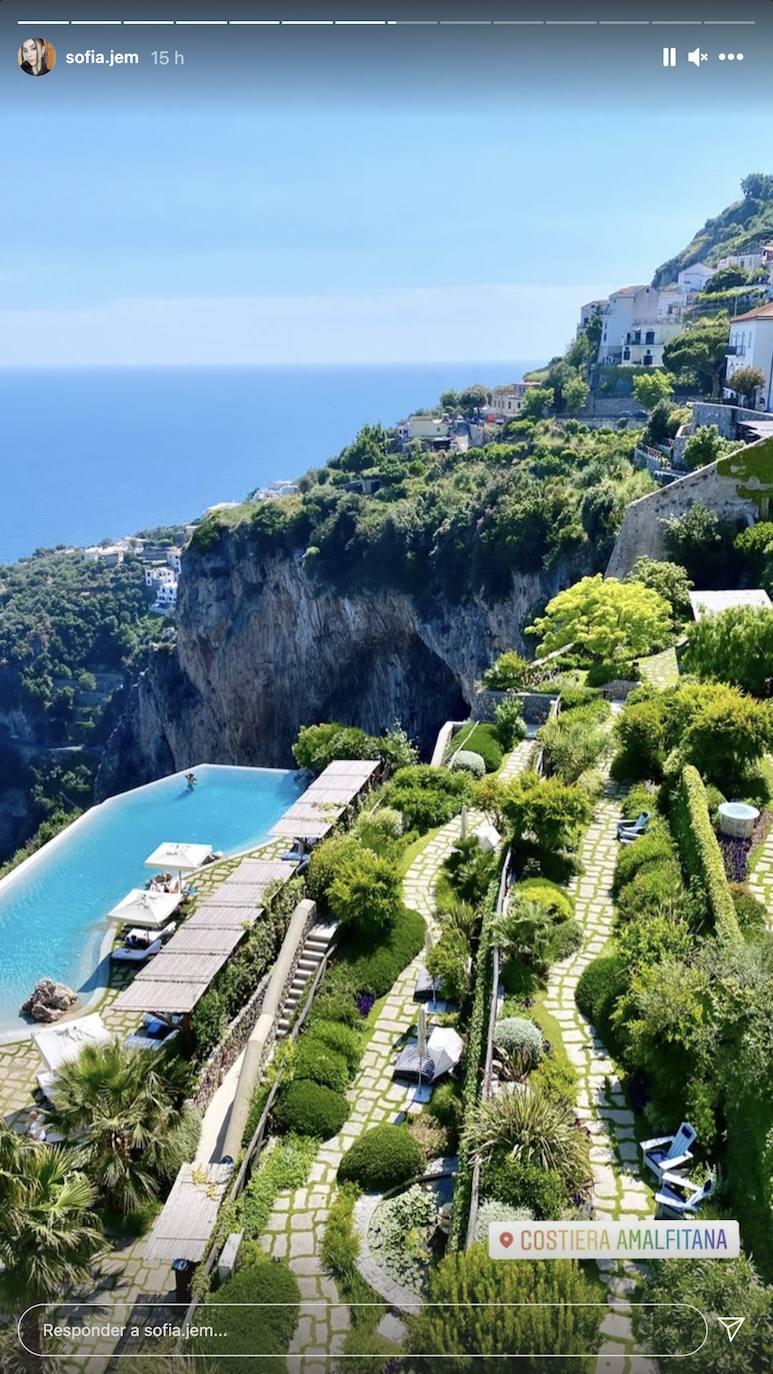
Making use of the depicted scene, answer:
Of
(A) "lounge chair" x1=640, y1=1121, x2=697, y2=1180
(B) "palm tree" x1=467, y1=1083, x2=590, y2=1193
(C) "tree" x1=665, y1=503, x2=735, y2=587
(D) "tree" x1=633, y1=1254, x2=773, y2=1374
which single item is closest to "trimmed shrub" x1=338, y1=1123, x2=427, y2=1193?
(B) "palm tree" x1=467, y1=1083, x2=590, y2=1193

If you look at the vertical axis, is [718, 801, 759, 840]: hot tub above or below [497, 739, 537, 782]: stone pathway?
above

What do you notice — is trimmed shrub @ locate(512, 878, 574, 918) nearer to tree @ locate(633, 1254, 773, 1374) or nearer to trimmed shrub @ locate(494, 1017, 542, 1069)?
trimmed shrub @ locate(494, 1017, 542, 1069)

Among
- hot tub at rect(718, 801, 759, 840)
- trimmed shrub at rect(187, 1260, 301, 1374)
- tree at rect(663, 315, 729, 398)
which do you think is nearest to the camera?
trimmed shrub at rect(187, 1260, 301, 1374)

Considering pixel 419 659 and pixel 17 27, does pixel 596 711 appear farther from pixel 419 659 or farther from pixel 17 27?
pixel 419 659

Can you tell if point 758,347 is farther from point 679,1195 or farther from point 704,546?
point 679,1195

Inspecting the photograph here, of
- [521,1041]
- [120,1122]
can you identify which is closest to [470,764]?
[521,1041]
